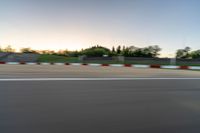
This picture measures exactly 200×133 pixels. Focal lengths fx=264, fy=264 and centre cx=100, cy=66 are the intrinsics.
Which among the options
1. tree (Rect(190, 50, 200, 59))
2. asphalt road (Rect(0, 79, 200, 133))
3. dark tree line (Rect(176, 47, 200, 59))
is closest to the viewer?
asphalt road (Rect(0, 79, 200, 133))

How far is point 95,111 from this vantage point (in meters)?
3.06

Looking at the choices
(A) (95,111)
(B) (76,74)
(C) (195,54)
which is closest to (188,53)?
(C) (195,54)

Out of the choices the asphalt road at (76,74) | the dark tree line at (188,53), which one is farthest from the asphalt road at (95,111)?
the dark tree line at (188,53)

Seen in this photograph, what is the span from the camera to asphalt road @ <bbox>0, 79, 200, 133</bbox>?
98.3 inches

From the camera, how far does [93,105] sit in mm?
3318

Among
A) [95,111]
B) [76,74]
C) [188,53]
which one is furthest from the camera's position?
[188,53]

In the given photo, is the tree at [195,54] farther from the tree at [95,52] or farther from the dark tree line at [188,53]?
the tree at [95,52]

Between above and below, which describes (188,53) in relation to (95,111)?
below

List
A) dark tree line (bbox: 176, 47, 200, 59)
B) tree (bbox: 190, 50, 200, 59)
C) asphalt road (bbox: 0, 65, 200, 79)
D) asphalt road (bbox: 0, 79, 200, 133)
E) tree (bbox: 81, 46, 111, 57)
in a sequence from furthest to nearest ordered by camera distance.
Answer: tree (bbox: 81, 46, 111, 57) → dark tree line (bbox: 176, 47, 200, 59) → tree (bbox: 190, 50, 200, 59) → asphalt road (bbox: 0, 65, 200, 79) → asphalt road (bbox: 0, 79, 200, 133)

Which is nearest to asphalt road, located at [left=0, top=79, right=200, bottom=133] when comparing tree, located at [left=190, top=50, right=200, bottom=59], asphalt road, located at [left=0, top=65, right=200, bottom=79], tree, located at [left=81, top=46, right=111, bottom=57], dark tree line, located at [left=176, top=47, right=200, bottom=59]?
asphalt road, located at [left=0, top=65, right=200, bottom=79]

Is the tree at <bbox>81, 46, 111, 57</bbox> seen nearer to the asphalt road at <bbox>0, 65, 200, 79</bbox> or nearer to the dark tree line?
the dark tree line

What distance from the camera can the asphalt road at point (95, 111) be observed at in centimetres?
250

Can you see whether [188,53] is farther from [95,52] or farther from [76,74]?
[76,74]
